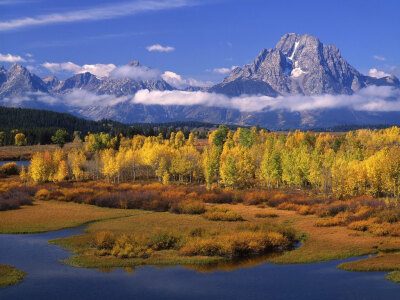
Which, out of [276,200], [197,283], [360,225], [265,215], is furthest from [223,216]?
[197,283]

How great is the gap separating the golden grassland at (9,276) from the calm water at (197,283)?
711 mm

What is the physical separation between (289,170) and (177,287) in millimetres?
79741

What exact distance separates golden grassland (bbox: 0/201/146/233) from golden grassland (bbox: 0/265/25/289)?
17730 mm

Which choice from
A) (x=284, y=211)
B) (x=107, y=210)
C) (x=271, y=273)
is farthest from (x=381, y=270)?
(x=107, y=210)

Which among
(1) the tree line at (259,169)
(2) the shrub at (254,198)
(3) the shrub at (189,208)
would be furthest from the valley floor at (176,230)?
(1) the tree line at (259,169)

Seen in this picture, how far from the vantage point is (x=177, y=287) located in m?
33.8

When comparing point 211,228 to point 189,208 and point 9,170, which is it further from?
point 9,170

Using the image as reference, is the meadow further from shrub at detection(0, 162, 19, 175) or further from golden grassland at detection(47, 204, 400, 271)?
shrub at detection(0, 162, 19, 175)

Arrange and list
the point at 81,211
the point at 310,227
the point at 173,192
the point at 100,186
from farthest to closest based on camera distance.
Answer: the point at 100,186 < the point at 173,192 < the point at 81,211 < the point at 310,227

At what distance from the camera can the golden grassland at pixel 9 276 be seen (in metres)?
34.0

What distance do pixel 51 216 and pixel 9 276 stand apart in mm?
30096

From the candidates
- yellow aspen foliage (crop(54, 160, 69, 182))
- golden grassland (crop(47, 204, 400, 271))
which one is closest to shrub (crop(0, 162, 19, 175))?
yellow aspen foliage (crop(54, 160, 69, 182))

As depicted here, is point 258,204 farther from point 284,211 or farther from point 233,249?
point 233,249

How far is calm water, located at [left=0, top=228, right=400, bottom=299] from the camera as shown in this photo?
1259 inches
